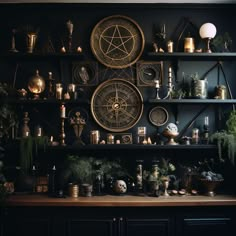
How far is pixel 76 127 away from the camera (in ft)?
13.7

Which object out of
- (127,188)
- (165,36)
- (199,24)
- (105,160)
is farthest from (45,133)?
(199,24)

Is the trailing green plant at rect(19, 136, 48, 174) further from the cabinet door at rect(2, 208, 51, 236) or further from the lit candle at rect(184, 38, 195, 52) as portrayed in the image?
the lit candle at rect(184, 38, 195, 52)

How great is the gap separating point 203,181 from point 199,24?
1804 mm

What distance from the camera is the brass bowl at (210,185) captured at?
390 cm

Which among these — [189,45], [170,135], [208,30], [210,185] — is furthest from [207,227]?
[208,30]

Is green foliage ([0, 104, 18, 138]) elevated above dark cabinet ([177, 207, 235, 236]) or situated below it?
above

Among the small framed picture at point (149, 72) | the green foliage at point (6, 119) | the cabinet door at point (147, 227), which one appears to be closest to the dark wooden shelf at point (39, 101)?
the green foliage at point (6, 119)

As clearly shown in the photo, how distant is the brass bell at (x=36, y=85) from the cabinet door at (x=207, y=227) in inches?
81.9

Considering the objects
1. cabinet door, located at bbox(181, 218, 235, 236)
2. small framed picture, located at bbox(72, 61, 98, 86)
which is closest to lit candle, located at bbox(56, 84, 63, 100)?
small framed picture, located at bbox(72, 61, 98, 86)

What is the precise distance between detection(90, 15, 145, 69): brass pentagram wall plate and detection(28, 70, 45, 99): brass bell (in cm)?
68

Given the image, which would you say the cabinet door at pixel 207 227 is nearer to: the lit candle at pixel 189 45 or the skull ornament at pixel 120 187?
the skull ornament at pixel 120 187

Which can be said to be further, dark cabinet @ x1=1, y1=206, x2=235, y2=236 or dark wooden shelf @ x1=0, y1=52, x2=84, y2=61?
dark wooden shelf @ x1=0, y1=52, x2=84, y2=61

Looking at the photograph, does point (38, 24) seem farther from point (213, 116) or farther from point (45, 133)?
point (213, 116)

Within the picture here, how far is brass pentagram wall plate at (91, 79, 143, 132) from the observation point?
14.0 feet
